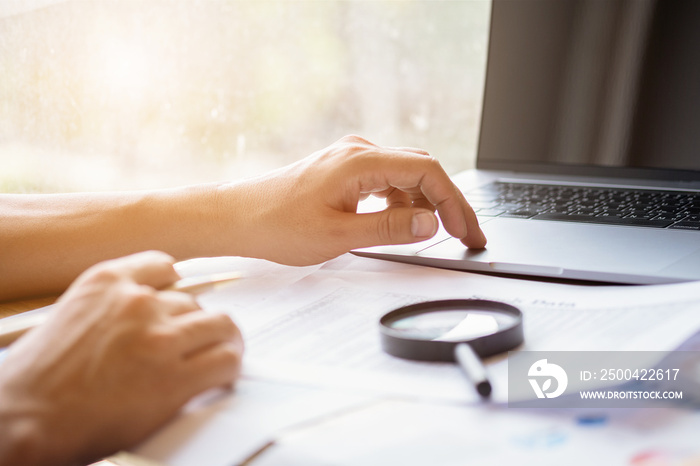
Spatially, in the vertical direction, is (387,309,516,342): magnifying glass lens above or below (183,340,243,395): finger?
above

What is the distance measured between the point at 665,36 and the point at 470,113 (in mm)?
657

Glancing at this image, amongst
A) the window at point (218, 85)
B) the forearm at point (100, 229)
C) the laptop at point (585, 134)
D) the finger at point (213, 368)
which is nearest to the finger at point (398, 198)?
the laptop at point (585, 134)

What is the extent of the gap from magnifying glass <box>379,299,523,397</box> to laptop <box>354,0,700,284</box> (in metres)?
0.16

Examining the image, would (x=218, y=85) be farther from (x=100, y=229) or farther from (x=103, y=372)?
(x=103, y=372)

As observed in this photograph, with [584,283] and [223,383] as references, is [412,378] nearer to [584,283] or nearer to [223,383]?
[223,383]

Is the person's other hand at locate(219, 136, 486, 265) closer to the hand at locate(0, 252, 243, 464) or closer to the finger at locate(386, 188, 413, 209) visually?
the finger at locate(386, 188, 413, 209)

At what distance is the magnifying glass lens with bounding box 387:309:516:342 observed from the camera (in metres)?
0.44

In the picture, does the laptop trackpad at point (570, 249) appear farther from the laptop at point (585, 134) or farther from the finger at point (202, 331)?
the finger at point (202, 331)

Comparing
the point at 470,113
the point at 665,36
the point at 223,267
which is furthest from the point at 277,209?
the point at 470,113

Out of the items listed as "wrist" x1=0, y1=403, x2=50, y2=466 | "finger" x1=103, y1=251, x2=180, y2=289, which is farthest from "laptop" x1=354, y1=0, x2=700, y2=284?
"wrist" x1=0, y1=403, x2=50, y2=466

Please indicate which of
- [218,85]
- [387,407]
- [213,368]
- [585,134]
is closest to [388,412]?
[387,407]

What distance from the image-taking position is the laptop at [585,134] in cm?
72

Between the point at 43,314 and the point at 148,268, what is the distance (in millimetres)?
174

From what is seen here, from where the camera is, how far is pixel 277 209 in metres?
0.70
